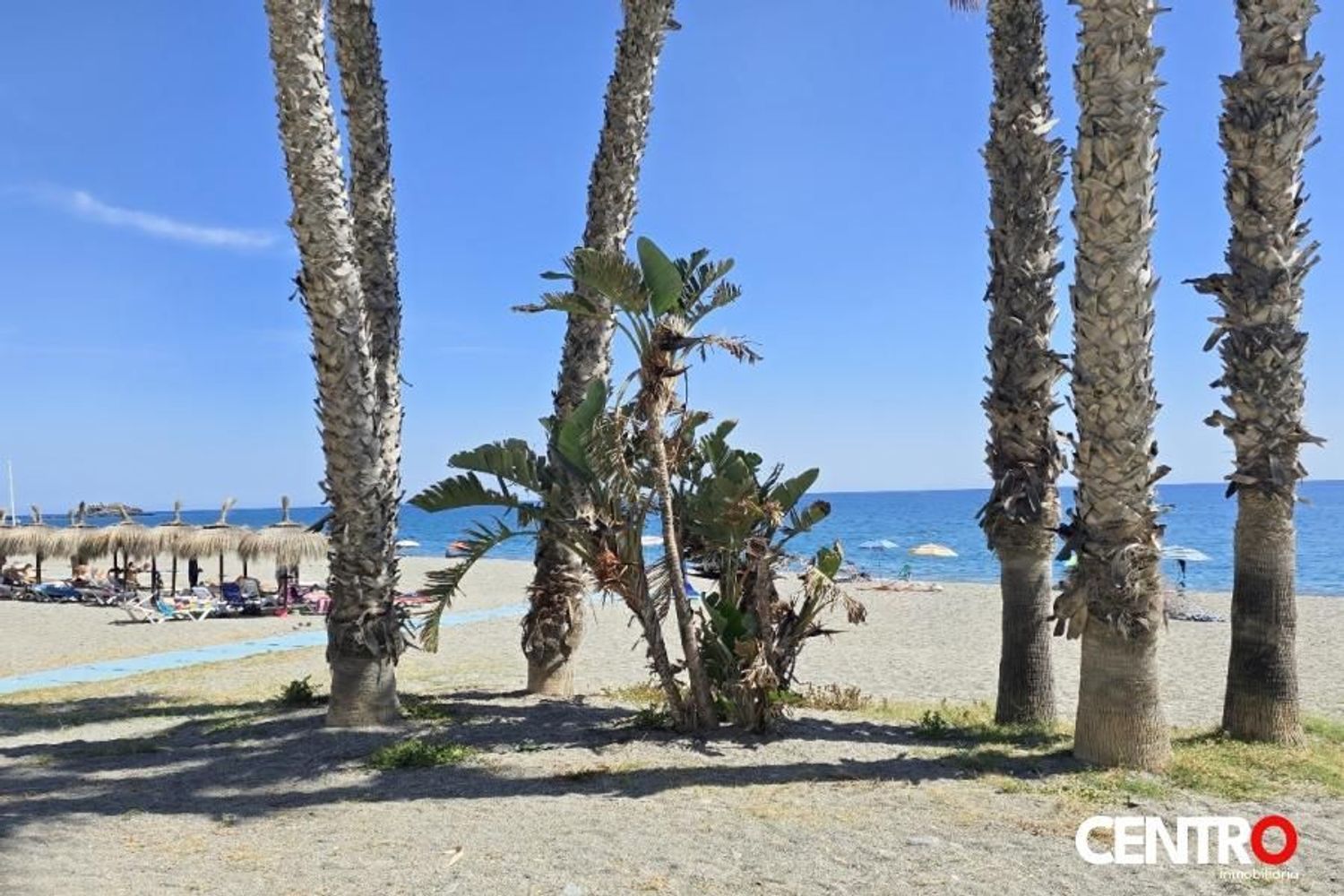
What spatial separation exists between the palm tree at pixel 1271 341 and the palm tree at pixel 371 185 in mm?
7056

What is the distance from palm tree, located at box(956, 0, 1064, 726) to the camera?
782cm

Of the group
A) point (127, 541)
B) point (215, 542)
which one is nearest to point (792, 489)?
point (215, 542)

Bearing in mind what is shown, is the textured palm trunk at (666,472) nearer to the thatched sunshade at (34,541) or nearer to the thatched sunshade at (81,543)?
the thatched sunshade at (81,543)

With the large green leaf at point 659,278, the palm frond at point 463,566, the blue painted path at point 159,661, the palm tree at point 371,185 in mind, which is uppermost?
the palm tree at point 371,185

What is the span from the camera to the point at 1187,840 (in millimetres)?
5133

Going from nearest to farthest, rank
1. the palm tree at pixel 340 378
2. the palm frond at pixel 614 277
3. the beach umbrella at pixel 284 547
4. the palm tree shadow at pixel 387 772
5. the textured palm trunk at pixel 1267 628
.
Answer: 1. the palm tree shadow at pixel 387 772
2. the palm frond at pixel 614 277
3. the textured palm trunk at pixel 1267 628
4. the palm tree at pixel 340 378
5. the beach umbrella at pixel 284 547

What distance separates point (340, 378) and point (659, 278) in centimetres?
280

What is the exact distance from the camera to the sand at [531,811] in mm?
4621

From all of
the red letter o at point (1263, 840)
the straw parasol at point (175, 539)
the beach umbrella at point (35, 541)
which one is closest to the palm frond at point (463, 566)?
the red letter o at point (1263, 840)

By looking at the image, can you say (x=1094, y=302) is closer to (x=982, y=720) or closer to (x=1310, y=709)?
(x=982, y=720)

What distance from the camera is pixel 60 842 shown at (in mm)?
5199

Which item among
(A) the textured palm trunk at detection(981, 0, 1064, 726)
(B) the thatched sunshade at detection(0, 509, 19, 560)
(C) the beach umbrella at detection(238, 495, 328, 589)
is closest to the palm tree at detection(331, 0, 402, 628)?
(A) the textured palm trunk at detection(981, 0, 1064, 726)

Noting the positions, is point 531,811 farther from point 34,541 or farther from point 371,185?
point 34,541

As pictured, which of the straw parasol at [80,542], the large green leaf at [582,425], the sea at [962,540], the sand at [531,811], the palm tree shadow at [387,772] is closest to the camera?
the sand at [531,811]
